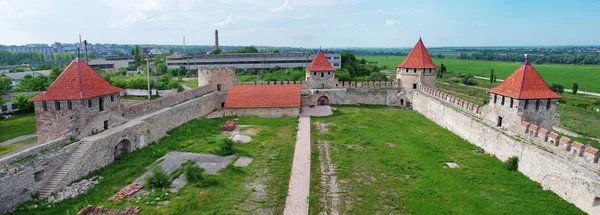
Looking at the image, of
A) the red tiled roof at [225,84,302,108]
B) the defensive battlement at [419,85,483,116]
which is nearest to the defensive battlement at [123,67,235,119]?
the red tiled roof at [225,84,302,108]

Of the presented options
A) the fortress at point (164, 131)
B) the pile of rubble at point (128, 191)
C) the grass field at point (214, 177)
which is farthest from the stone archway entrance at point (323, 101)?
the pile of rubble at point (128, 191)

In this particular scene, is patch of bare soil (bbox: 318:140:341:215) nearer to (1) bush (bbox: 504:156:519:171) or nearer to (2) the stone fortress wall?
(1) bush (bbox: 504:156:519:171)

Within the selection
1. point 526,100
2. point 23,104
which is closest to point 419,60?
point 526,100

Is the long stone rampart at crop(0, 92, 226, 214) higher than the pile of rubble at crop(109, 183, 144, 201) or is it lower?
higher

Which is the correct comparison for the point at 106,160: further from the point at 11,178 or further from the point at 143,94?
the point at 143,94

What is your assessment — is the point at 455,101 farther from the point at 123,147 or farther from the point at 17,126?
the point at 17,126

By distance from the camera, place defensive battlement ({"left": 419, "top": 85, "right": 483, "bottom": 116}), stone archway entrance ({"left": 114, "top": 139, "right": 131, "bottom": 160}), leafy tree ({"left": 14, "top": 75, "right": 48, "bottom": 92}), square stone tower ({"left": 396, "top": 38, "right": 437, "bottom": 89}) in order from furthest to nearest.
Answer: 1. leafy tree ({"left": 14, "top": 75, "right": 48, "bottom": 92})
2. square stone tower ({"left": 396, "top": 38, "right": 437, "bottom": 89})
3. defensive battlement ({"left": 419, "top": 85, "right": 483, "bottom": 116})
4. stone archway entrance ({"left": 114, "top": 139, "right": 131, "bottom": 160})
